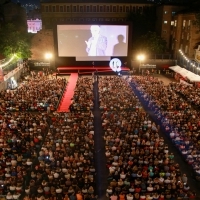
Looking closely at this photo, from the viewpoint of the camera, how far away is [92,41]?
3766 centimetres

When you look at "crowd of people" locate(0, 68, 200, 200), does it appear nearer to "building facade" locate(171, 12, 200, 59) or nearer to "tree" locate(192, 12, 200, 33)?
"tree" locate(192, 12, 200, 33)

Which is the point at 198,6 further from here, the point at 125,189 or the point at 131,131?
the point at 125,189

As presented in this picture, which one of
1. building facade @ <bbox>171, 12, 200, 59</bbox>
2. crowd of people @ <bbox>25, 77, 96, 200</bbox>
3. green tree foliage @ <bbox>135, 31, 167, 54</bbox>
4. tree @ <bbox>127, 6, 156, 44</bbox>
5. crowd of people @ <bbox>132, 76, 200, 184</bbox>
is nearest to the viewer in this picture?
crowd of people @ <bbox>25, 77, 96, 200</bbox>

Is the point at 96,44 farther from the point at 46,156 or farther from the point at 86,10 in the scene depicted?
the point at 46,156

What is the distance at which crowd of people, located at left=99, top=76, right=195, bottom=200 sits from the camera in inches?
450

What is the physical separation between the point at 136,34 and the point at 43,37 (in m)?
17.4

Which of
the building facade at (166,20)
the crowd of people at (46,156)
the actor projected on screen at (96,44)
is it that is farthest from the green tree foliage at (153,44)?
the crowd of people at (46,156)

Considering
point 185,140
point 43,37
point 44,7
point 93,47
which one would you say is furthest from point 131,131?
point 44,7

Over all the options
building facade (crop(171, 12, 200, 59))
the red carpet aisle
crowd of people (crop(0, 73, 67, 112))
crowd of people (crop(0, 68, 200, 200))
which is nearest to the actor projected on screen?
the red carpet aisle

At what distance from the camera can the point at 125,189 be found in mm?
11375

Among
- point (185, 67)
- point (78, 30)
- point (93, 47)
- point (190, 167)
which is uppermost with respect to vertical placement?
point (78, 30)

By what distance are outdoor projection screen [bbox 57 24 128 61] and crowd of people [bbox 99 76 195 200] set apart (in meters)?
19.7

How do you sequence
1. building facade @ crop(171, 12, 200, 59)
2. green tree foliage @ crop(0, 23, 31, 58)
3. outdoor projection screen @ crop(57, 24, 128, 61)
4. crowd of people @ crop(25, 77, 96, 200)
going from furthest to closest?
building facade @ crop(171, 12, 200, 59) < green tree foliage @ crop(0, 23, 31, 58) < outdoor projection screen @ crop(57, 24, 128, 61) < crowd of people @ crop(25, 77, 96, 200)

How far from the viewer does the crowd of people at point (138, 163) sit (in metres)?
11.4
